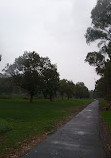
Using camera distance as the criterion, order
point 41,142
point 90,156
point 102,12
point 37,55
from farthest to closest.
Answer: point 37,55 < point 102,12 < point 41,142 < point 90,156

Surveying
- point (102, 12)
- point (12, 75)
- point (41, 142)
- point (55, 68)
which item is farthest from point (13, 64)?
point (41, 142)

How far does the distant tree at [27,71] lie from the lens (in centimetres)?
7275

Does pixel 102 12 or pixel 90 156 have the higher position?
pixel 102 12

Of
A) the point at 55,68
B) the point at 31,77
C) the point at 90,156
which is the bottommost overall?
the point at 90,156

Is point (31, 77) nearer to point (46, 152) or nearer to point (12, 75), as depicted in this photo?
point (12, 75)

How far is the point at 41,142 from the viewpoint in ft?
46.6

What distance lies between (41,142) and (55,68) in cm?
7379

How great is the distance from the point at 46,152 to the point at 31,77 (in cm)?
6148

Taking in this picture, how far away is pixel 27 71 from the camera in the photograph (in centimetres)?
7450

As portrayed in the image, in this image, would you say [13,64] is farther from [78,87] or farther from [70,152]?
[78,87]

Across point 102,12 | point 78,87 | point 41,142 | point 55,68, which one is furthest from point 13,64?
point 78,87

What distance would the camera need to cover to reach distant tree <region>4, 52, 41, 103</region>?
2864 inches

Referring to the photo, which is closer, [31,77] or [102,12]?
[102,12]

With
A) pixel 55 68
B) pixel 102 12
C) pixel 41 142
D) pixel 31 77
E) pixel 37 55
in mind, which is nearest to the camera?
pixel 41 142
